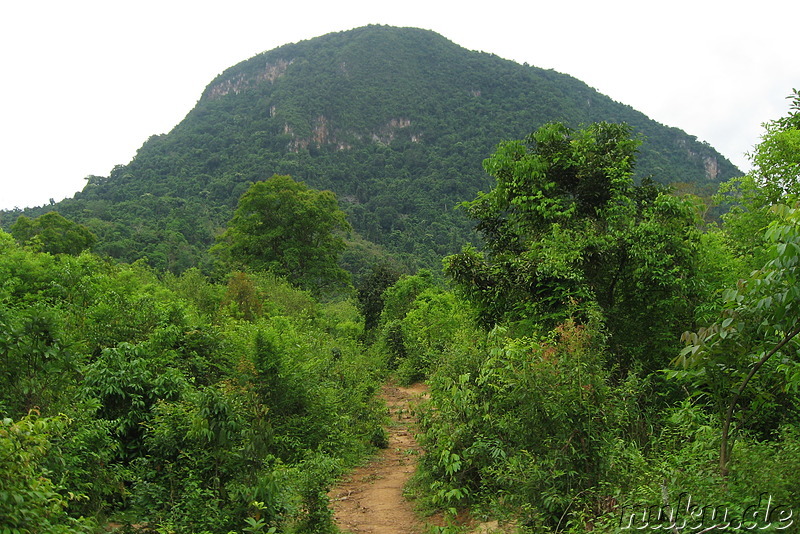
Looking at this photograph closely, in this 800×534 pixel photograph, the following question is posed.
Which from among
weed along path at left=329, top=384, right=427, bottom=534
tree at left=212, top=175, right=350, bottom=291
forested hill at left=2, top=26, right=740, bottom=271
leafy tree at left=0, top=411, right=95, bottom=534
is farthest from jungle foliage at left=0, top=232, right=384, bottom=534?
forested hill at left=2, top=26, right=740, bottom=271

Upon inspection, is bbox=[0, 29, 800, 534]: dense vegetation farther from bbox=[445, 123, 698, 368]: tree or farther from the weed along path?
the weed along path

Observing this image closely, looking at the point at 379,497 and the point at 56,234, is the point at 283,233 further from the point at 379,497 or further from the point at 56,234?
the point at 379,497

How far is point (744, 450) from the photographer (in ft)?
14.3

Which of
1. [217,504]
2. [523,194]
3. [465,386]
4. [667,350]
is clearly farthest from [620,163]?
[217,504]

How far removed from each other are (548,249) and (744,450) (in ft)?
15.4

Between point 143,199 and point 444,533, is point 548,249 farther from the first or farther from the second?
point 143,199

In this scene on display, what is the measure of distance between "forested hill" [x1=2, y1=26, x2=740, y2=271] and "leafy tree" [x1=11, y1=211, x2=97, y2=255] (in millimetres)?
7525

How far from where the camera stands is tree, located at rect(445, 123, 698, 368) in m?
8.50

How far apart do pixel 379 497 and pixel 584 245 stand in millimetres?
5523

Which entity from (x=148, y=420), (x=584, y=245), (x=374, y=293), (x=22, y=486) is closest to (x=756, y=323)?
(x=22, y=486)

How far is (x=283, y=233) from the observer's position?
29953mm

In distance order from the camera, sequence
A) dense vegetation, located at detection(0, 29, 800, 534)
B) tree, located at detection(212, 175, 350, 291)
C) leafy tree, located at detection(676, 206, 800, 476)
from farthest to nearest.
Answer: tree, located at detection(212, 175, 350, 291) < dense vegetation, located at detection(0, 29, 800, 534) < leafy tree, located at detection(676, 206, 800, 476)

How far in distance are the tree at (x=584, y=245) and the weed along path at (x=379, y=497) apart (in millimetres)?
2761

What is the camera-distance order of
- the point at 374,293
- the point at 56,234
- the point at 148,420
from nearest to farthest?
the point at 148,420
the point at 56,234
the point at 374,293
